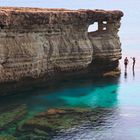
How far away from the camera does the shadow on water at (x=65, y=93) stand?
3932 centimetres

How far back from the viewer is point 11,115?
34781mm

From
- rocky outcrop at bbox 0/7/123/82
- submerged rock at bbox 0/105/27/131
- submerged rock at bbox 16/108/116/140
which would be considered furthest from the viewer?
rocky outcrop at bbox 0/7/123/82

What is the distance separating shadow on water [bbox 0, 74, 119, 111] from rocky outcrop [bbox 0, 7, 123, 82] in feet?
4.15

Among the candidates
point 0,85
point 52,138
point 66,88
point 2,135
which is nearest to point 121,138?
point 52,138

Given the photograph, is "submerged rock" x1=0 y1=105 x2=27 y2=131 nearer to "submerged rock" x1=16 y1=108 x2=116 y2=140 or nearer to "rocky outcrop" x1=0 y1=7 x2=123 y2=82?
"submerged rock" x1=16 y1=108 x2=116 y2=140

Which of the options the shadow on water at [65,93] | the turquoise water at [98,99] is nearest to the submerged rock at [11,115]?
the turquoise water at [98,99]

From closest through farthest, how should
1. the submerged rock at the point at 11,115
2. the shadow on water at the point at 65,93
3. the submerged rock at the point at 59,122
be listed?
the submerged rock at the point at 59,122
the submerged rock at the point at 11,115
the shadow on water at the point at 65,93

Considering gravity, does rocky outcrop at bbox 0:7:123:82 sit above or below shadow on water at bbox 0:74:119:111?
above

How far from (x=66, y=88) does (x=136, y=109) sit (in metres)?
9.69

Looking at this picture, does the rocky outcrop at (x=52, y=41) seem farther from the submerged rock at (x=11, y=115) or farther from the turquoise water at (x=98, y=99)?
the submerged rock at (x=11, y=115)

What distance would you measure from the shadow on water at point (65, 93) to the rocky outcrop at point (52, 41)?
1265mm

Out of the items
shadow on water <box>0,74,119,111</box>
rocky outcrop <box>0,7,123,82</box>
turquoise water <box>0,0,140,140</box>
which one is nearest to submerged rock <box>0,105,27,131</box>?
turquoise water <box>0,0,140,140</box>

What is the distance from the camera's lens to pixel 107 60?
169 ft

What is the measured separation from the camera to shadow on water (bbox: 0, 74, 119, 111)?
3932 centimetres
